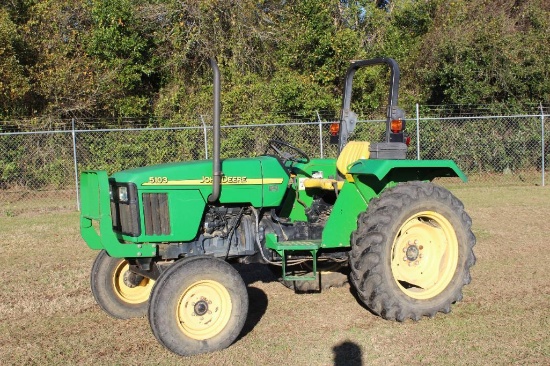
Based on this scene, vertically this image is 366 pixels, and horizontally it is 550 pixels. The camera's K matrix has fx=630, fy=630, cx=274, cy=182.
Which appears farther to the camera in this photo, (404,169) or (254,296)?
(254,296)

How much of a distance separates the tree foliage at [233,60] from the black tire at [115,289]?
1093 centimetres

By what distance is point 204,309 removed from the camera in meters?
4.51

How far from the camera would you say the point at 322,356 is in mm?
4395

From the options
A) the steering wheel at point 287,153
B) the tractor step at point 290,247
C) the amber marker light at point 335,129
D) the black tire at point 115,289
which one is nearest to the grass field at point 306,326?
the black tire at point 115,289

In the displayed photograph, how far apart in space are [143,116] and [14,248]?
8580 mm

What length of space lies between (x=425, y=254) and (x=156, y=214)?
2328mm

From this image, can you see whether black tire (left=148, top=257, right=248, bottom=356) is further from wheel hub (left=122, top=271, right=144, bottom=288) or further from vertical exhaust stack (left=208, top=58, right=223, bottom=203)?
wheel hub (left=122, top=271, right=144, bottom=288)

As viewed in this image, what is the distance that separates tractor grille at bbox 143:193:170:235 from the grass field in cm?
87

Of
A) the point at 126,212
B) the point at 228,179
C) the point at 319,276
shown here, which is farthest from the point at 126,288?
the point at 319,276

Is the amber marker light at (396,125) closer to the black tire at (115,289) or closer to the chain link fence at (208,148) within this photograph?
the black tire at (115,289)

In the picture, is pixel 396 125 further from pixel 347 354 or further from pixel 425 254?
pixel 347 354

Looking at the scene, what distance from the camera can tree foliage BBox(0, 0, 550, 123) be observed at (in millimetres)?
15906

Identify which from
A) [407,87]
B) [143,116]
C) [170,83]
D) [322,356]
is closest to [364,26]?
[407,87]

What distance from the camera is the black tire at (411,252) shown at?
16.1 ft
